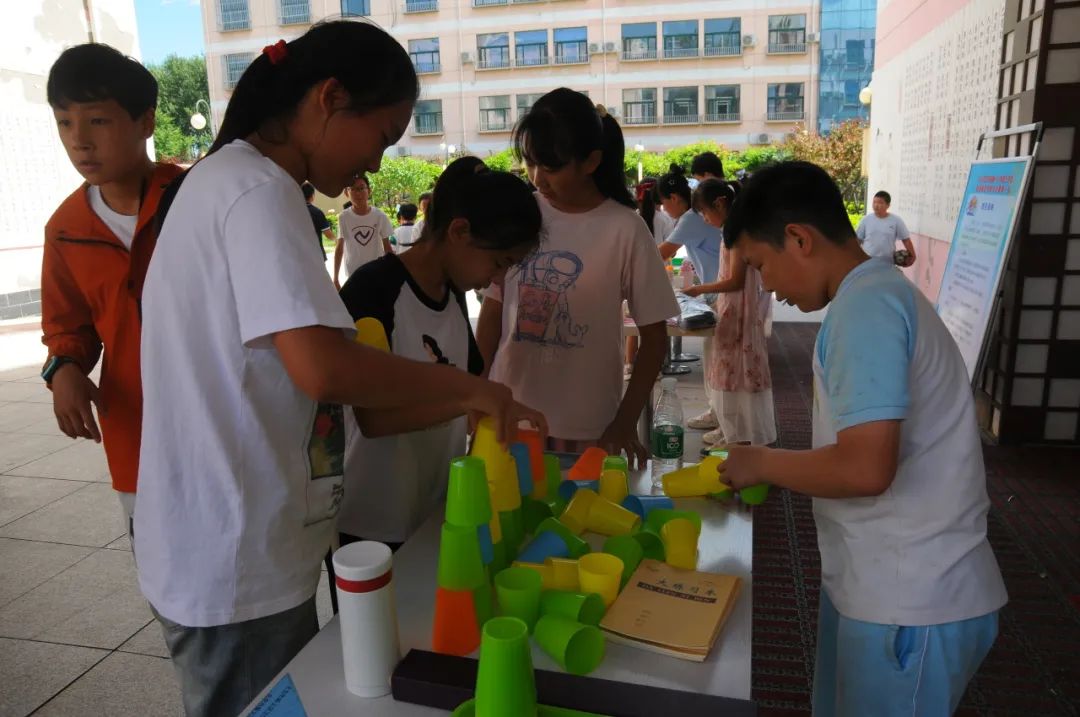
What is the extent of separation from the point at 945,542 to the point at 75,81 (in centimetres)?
167

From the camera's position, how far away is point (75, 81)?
1.44 metres

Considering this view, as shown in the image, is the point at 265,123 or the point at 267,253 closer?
the point at 267,253

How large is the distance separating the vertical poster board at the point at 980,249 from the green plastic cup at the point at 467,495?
8.80 ft

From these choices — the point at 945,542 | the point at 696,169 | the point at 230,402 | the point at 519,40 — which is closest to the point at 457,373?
the point at 230,402

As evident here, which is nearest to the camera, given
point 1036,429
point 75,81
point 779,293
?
point 779,293

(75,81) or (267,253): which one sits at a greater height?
(75,81)

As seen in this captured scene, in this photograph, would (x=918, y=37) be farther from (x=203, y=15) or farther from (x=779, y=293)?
(x=203, y=15)

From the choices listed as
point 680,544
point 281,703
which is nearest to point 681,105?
point 680,544

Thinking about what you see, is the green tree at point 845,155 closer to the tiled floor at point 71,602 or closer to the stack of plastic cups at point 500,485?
the tiled floor at point 71,602

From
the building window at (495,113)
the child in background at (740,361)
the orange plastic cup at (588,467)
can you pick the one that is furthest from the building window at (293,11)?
the orange plastic cup at (588,467)

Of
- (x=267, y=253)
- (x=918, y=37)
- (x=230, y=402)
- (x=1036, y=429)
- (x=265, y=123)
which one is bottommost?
(x=1036, y=429)

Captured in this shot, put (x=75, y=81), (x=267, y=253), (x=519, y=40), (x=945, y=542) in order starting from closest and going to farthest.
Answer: (x=267, y=253) → (x=945, y=542) → (x=75, y=81) → (x=519, y=40)

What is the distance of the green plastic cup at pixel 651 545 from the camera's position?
46.3 inches

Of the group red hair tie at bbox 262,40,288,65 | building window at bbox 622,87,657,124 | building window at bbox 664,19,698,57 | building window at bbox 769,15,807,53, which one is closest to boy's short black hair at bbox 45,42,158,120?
red hair tie at bbox 262,40,288,65
